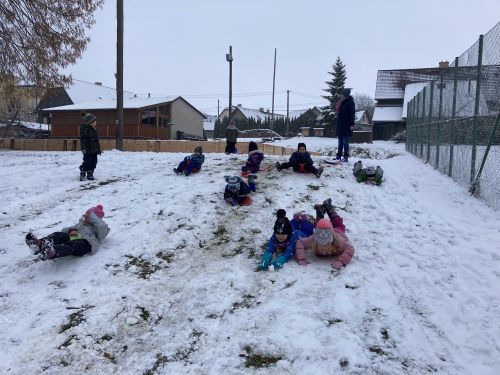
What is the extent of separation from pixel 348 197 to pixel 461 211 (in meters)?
2.22

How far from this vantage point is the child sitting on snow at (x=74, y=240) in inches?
214

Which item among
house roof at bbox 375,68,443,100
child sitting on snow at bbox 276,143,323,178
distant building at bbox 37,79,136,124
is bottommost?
child sitting on snow at bbox 276,143,323,178

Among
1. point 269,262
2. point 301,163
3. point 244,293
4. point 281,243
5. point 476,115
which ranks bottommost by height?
point 244,293

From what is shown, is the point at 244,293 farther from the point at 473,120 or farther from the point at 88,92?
the point at 88,92

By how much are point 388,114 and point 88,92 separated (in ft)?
111

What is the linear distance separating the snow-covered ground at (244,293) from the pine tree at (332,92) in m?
33.9

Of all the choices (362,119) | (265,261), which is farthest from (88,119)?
(362,119)

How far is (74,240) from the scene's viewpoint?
19.3 feet

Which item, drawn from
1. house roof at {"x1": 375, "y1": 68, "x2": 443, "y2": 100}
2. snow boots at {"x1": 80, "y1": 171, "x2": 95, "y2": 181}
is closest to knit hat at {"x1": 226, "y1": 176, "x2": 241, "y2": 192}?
snow boots at {"x1": 80, "y1": 171, "x2": 95, "y2": 181}

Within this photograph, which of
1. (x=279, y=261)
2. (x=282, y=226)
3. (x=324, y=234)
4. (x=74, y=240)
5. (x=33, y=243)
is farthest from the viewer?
(x=282, y=226)

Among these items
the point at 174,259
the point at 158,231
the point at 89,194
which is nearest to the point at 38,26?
the point at 89,194

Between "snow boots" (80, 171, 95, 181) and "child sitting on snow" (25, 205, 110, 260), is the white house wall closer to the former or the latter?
"snow boots" (80, 171, 95, 181)

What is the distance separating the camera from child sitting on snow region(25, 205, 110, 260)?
544 centimetres

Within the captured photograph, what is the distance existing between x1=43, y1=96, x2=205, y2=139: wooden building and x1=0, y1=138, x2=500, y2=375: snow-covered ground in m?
26.1
